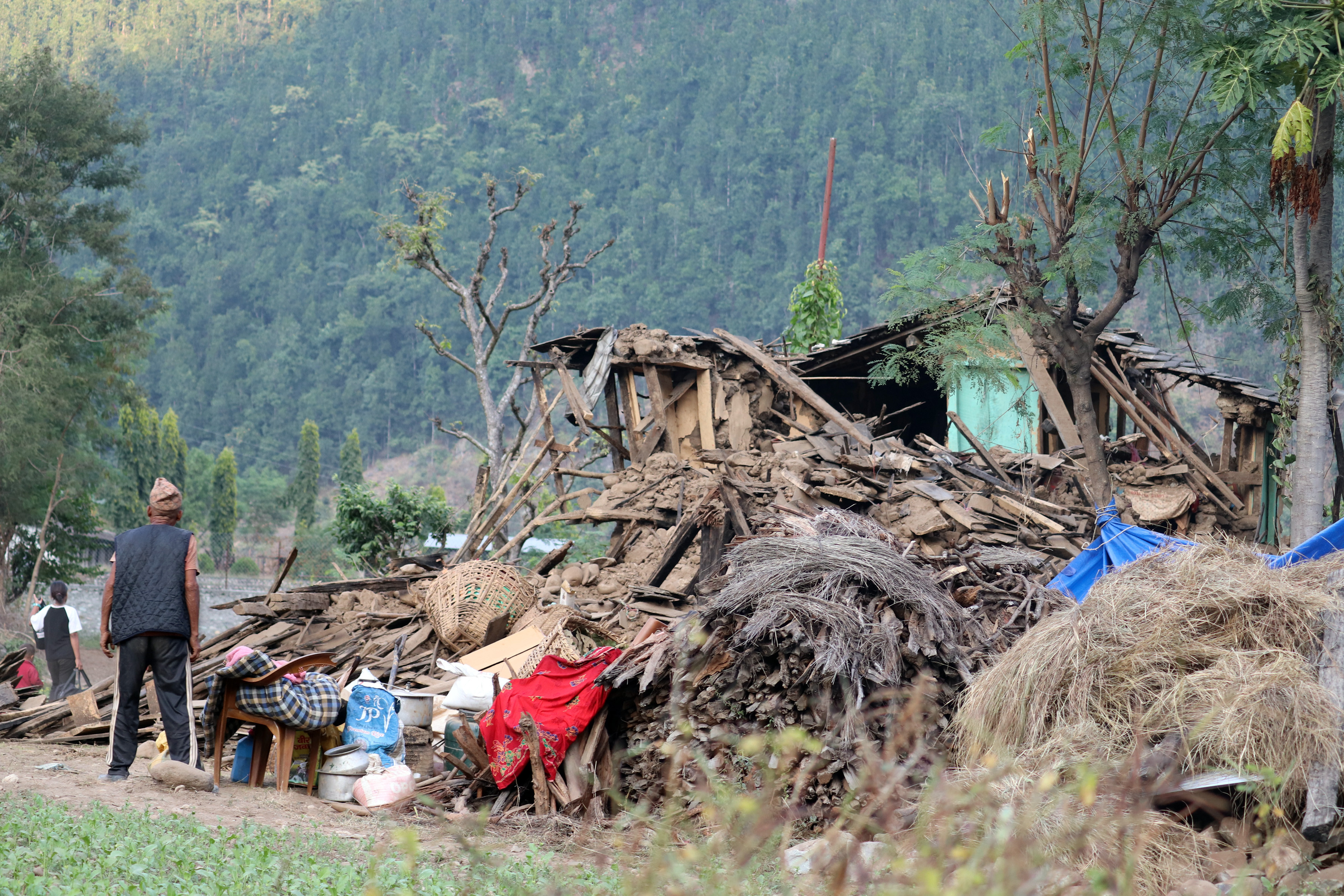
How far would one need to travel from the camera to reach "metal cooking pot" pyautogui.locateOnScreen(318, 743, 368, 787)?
7.21 metres

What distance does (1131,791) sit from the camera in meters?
2.14

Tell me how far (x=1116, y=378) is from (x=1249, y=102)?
17.8ft

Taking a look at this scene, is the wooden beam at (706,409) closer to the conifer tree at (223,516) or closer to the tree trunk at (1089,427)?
the tree trunk at (1089,427)

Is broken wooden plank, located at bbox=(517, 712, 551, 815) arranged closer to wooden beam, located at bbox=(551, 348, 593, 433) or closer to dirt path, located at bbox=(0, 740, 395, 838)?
dirt path, located at bbox=(0, 740, 395, 838)

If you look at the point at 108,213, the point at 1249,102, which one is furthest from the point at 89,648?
the point at 1249,102

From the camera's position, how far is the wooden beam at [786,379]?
46.7 feet

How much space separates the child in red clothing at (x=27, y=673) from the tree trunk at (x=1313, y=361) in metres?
13.3

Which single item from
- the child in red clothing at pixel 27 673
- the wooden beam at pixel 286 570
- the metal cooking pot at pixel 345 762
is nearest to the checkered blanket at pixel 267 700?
the metal cooking pot at pixel 345 762

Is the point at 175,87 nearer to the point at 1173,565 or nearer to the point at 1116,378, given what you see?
the point at 1116,378

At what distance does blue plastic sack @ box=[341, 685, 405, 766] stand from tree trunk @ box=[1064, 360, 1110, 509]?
8.22m

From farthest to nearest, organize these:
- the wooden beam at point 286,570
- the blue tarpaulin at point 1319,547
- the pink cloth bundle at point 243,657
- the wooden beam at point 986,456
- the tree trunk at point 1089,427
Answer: the wooden beam at point 986,456, the tree trunk at point 1089,427, the wooden beam at point 286,570, the blue tarpaulin at point 1319,547, the pink cloth bundle at point 243,657

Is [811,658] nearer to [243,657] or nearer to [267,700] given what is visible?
[267,700]

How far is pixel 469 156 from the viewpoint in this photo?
3644 inches

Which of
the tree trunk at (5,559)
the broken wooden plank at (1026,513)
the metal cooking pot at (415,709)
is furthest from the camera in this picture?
the tree trunk at (5,559)
